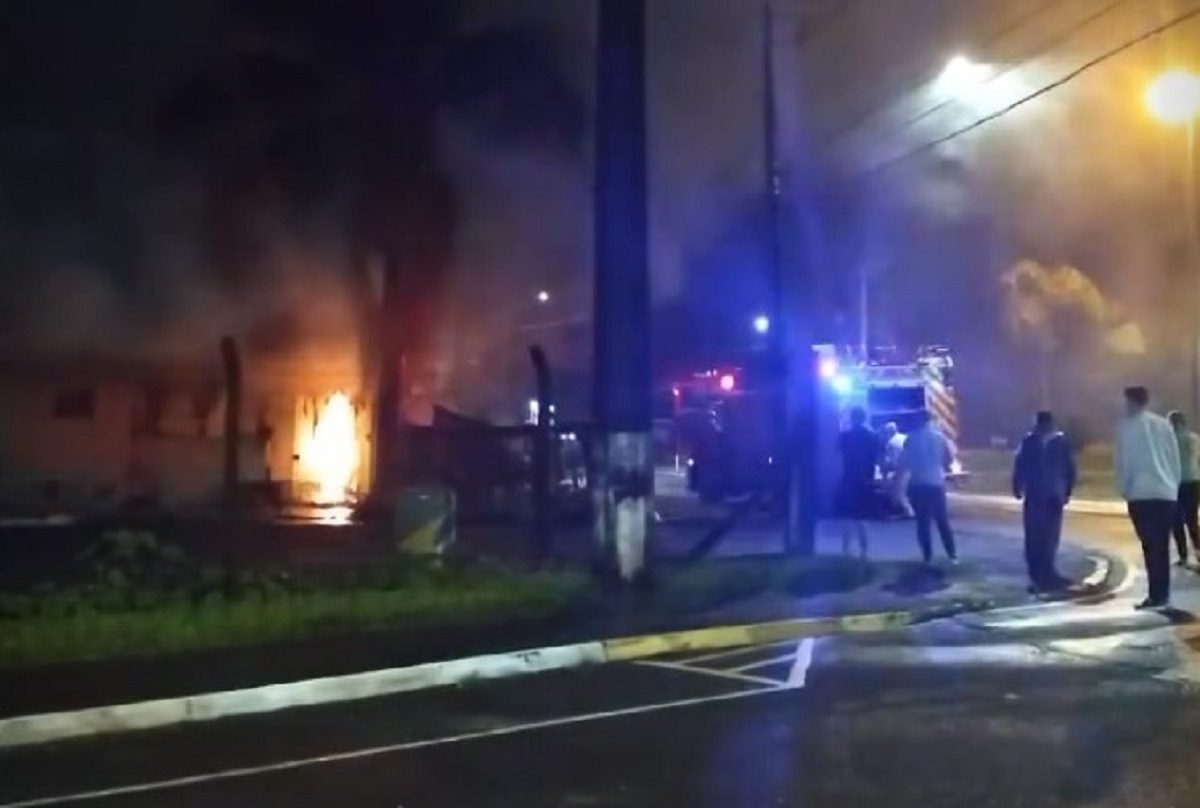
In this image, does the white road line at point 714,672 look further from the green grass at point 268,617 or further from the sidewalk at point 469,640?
the green grass at point 268,617

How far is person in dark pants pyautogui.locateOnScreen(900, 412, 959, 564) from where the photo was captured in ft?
45.7

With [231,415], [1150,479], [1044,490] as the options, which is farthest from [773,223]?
[231,415]

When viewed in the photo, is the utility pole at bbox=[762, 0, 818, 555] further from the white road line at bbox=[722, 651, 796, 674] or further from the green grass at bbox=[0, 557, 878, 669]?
the white road line at bbox=[722, 651, 796, 674]

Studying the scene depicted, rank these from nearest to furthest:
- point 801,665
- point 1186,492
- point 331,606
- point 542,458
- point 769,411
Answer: point 801,665, point 331,606, point 542,458, point 1186,492, point 769,411

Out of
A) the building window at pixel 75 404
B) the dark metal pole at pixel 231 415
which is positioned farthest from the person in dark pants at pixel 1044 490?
the building window at pixel 75 404

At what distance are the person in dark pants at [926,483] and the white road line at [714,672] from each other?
4.98m

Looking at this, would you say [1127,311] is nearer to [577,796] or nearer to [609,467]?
[609,467]

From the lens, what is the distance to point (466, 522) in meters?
18.4

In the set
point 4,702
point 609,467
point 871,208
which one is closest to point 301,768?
point 4,702

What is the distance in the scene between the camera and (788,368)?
47.0 feet

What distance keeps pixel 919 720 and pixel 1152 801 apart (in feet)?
5.63

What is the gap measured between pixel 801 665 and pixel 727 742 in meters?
2.31

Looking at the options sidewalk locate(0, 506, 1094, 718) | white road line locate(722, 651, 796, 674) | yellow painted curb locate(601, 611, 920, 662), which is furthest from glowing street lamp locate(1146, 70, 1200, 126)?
white road line locate(722, 651, 796, 674)

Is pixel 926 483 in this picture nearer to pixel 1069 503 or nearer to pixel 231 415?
pixel 231 415
